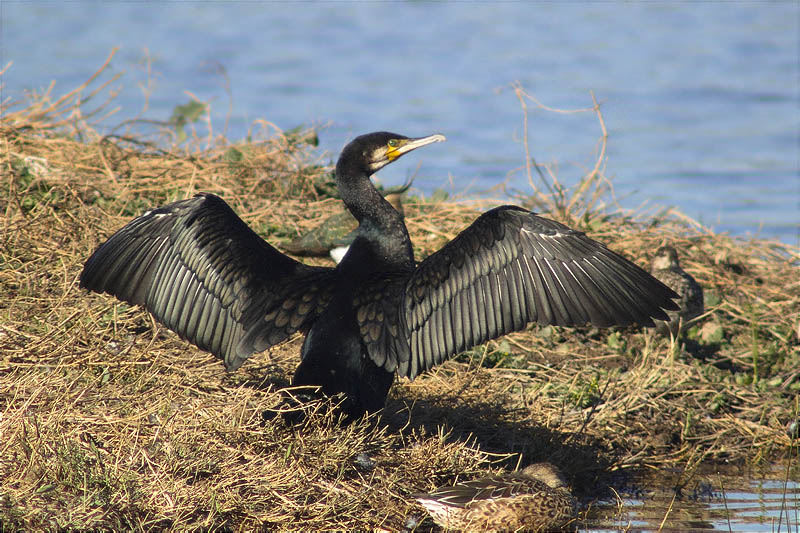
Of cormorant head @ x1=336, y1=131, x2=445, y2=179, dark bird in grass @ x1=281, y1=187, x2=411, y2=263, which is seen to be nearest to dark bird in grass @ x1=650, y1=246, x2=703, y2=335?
dark bird in grass @ x1=281, y1=187, x2=411, y2=263

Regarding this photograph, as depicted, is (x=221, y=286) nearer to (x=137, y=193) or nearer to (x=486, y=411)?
(x=486, y=411)

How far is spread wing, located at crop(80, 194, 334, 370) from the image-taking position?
480 centimetres

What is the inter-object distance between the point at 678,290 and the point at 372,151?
2.49 m

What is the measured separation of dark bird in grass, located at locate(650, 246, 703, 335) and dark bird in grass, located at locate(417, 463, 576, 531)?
2.31m

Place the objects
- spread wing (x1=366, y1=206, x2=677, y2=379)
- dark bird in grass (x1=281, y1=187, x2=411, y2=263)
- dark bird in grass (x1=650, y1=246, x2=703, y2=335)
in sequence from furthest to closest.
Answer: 1. dark bird in grass (x1=281, y1=187, x2=411, y2=263)
2. dark bird in grass (x1=650, y1=246, x2=703, y2=335)
3. spread wing (x1=366, y1=206, x2=677, y2=379)

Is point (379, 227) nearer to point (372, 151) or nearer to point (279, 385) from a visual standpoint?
point (372, 151)

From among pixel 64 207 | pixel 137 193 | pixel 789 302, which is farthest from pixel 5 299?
pixel 789 302

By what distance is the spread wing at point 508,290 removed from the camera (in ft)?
14.5

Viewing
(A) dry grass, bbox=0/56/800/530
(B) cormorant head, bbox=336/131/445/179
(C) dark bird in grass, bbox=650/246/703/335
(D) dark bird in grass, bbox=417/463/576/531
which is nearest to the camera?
(A) dry grass, bbox=0/56/800/530

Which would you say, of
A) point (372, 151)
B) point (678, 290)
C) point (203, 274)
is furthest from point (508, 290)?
point (678, 290)

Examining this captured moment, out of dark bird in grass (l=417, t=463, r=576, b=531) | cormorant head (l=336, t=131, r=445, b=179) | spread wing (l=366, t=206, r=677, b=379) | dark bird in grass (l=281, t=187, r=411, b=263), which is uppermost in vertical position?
cormorant head (l=336, t=131, r=445, b=179)

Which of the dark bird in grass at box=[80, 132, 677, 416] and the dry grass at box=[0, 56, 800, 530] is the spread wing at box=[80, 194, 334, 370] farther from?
the dry grass at box=[0, 56, 800, 530]

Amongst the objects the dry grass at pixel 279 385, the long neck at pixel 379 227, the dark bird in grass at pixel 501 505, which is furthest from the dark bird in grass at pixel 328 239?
the dark bird in grass at pixel 501 505

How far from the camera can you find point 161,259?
491 cm
